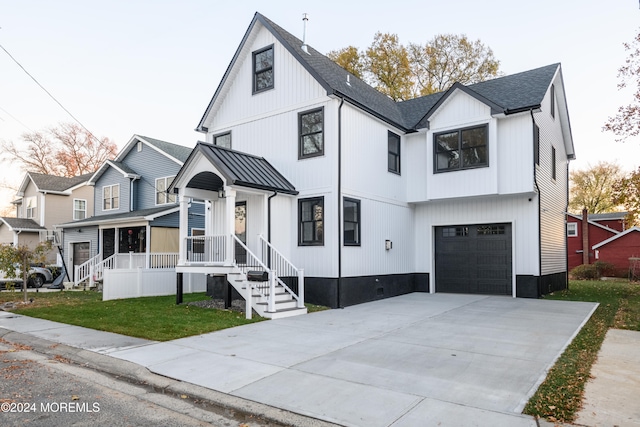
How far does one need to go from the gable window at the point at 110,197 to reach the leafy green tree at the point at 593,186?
124 feet

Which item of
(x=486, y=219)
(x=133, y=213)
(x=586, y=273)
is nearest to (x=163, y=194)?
(x=133, y=213)

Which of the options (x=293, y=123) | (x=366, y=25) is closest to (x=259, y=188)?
(x=293, y=123)

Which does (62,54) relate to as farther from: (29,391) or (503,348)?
(503,348)

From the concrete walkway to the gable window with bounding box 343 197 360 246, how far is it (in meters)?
2.36

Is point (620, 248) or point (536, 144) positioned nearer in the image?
point (536, 144)

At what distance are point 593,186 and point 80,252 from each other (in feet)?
137

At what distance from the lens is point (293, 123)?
13094 millimetres

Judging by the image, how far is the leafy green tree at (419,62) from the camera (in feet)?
94.1

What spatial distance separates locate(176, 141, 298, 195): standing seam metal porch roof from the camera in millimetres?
11031

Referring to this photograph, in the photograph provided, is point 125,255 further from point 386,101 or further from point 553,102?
point 553,102

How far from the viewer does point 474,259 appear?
14.9m

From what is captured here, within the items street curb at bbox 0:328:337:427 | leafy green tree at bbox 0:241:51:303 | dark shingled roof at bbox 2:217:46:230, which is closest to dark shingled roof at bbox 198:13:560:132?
leafy green tree at bbox 0:241:51:303

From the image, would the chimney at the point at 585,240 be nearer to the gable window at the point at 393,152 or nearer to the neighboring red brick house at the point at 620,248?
the neighboring red brick house at the point at 620,248

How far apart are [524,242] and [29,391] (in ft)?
43.3
